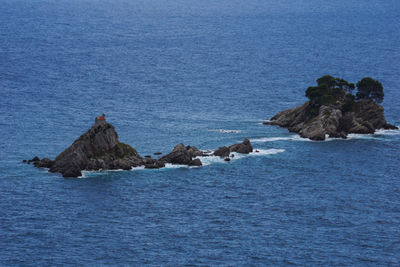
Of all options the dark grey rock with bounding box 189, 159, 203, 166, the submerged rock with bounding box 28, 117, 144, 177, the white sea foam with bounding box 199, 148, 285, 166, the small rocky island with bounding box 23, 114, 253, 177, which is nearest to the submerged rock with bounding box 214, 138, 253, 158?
the white sea foam with bounding box 199, 148, 285, 166

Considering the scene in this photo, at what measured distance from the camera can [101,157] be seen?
172125mm

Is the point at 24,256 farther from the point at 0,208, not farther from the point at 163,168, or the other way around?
the point at 163,168

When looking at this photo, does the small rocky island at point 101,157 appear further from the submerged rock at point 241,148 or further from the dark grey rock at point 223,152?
the submerged rock at point 241,148

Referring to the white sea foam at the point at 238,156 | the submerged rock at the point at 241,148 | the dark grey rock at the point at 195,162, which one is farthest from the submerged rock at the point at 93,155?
the submerged rock at the point at 241,148

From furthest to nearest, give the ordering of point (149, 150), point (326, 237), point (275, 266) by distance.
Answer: point (149, 150) → point (326, 237) → point (275, 266)

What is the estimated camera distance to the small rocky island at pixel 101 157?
169m

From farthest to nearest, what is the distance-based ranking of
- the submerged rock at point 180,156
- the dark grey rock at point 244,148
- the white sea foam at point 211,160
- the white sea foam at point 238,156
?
the dark grey rock at point 244,148
the white sea foam at point 238,156
the submerged rock at point 180,156
the white sea foam at point 211,160

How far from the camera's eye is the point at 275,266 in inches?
5089

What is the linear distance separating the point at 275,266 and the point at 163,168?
55125mm

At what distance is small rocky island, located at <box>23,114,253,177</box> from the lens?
554ft

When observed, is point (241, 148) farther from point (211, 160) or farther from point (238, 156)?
point (211, 160)

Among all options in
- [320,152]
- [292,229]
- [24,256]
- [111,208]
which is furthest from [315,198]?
[24,256]

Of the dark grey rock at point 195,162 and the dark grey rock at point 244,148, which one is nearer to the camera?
the dark grey rock at point 195,162

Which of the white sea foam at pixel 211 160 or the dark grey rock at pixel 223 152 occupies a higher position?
the dark grey rock at pixel 223 152
